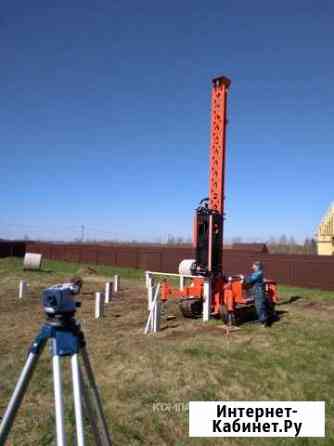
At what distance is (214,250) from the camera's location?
12227 millimetres

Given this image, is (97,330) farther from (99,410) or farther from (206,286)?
(99,410)

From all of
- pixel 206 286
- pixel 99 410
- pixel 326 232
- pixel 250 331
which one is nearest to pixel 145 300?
pixel 206 286

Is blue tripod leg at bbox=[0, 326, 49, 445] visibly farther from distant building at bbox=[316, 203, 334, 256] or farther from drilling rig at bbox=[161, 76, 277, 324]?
distant building at bbox=[316, 203, 334, 256]

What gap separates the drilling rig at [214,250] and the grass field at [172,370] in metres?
0.78

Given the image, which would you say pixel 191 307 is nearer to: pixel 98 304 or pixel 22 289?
pixel 98 304

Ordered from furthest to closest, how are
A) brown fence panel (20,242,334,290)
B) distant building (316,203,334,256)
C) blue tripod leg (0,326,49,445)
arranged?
distant building (316,203,334,256), brown fence panel (20,242,334,290), blue tripod leg (0,326,49,445)

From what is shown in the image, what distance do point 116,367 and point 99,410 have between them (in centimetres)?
422

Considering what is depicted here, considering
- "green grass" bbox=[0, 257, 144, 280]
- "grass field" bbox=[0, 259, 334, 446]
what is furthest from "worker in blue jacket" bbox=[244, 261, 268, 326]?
"green grass" bbox=[0, 257, 144, 280]

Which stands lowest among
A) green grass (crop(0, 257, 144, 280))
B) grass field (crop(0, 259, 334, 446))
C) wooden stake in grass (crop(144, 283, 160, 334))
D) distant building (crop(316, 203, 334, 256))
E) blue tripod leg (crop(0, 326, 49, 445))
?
green grass (crop(0, 257, 144, 280))

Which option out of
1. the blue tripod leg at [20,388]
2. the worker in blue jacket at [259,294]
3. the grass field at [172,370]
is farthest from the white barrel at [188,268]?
the blue tripod leg at [20,388]

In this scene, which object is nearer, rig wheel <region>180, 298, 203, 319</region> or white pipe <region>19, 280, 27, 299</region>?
rig wheel <region>180, 298, 203, 319</region>

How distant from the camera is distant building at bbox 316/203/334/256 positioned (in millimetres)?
27328

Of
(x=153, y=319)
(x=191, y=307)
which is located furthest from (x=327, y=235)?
(x=153, y=319)

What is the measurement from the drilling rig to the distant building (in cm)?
1642
